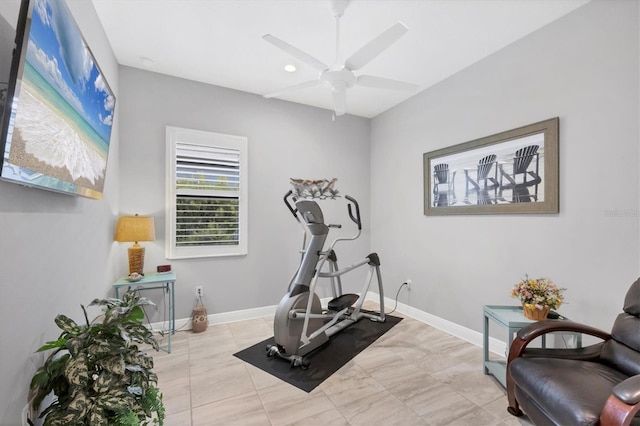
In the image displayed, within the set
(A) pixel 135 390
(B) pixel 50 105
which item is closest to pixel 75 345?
(A) pixel 135 390

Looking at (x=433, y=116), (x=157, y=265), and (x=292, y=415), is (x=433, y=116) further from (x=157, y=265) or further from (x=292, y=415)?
(x=157, y=265)

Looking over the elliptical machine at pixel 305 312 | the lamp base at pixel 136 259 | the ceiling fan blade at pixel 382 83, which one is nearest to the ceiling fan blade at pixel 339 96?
the ceiling fan blade at pixel 382 83

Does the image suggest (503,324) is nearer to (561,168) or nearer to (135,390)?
(561,168)

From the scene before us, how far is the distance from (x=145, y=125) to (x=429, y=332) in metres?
3.96

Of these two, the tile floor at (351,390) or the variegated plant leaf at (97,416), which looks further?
→ the tile floor at (351,390)

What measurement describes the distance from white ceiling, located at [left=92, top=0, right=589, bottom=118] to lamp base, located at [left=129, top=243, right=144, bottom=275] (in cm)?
195

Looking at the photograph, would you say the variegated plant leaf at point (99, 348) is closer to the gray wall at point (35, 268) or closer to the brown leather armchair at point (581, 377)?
the gray wall at point (35, 268)

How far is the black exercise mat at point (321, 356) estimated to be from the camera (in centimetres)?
235

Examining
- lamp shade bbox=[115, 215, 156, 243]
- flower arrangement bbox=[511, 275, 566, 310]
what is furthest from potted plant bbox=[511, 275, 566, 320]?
lamp shade bbox=[115, 215, 156, 243]

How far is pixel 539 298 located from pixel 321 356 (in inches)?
73.6

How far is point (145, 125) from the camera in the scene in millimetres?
3176

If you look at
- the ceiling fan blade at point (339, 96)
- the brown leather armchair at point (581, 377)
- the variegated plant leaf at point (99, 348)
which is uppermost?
the ceiling fan blade at point (339, 96)

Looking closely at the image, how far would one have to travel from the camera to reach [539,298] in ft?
6.98

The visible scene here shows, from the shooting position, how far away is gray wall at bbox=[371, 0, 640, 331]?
2.00 metres
